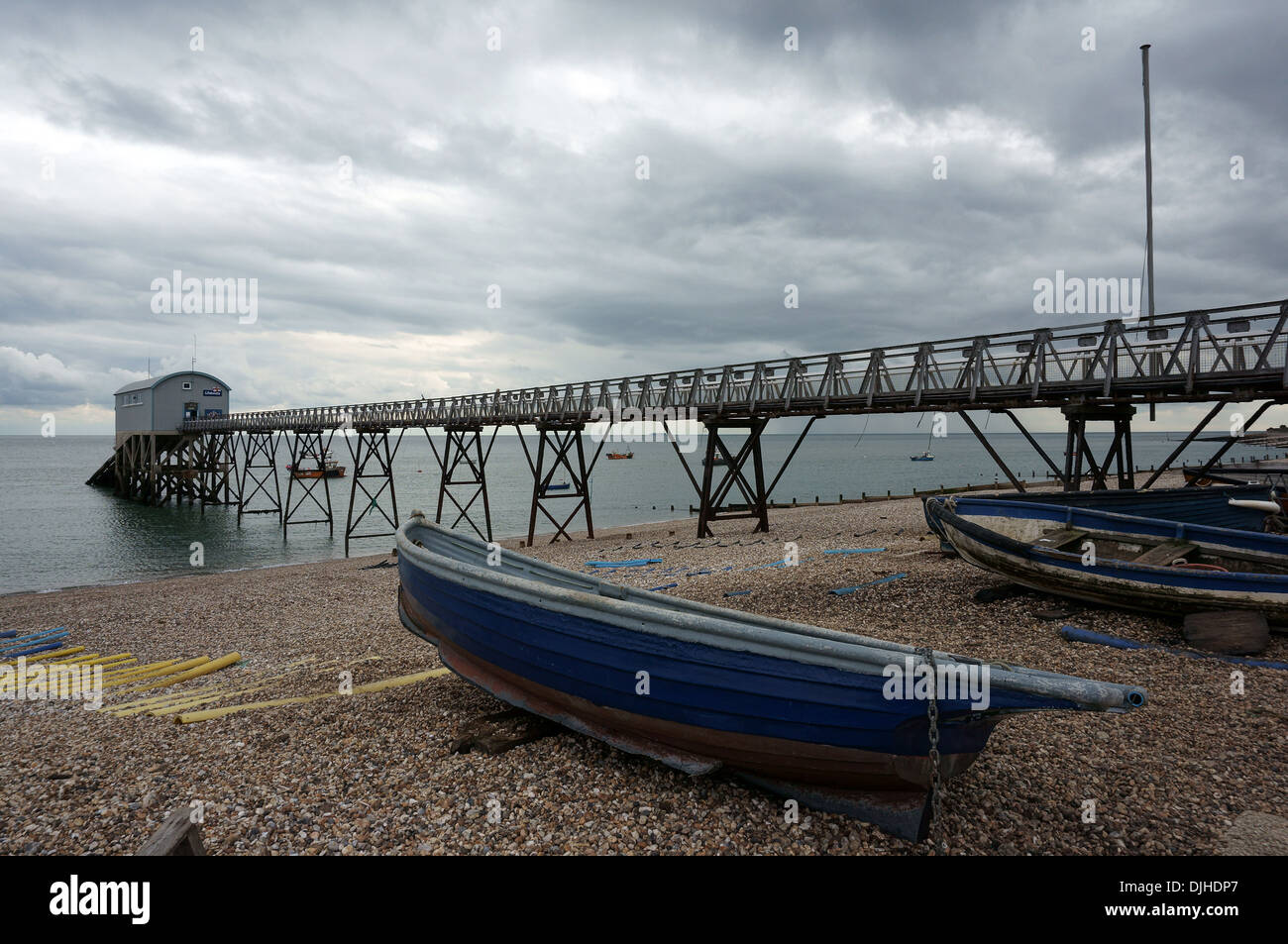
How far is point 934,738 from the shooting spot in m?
3.96

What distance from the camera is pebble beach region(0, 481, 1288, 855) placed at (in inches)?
175

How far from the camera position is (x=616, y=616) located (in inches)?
194

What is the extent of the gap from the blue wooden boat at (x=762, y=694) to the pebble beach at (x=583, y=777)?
0.29 m

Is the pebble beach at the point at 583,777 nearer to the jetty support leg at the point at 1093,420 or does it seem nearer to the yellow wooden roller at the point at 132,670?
the yellow wooden roller at the point at 132,670

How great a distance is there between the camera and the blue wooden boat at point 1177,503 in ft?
42.3

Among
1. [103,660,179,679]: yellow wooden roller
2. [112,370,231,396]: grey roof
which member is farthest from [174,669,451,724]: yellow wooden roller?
[112,370,231,396]: grey roof

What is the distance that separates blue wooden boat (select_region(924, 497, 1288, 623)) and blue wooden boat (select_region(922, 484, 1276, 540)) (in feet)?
2.29

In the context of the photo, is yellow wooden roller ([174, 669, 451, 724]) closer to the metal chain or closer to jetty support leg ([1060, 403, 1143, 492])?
the metal chain

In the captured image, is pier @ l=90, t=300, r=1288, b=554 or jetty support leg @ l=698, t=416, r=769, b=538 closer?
pier @ l=90, t=300, r=1288, b=554

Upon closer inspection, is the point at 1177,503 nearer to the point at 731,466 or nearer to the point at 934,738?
the point at 731,466

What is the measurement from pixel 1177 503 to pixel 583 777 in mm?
→ 14216

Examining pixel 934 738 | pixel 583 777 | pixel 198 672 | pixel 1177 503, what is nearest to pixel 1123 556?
pixel 1177 503
